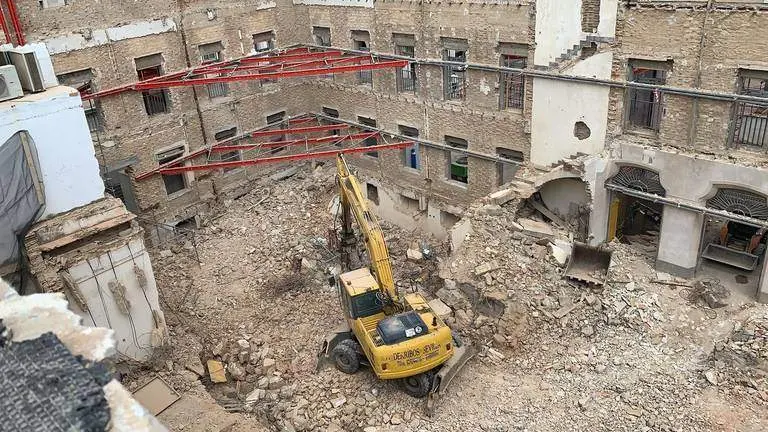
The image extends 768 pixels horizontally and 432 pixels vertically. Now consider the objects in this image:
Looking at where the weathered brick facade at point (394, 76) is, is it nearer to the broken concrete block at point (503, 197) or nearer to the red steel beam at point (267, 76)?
the red steel beam at point (267, 76)

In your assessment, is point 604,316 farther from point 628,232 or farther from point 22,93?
point 22,93

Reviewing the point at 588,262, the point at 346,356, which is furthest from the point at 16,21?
the point at 588,262

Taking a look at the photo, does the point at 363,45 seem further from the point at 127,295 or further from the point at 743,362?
the point at 743,362

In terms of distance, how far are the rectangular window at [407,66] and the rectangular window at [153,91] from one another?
9115 millimetres

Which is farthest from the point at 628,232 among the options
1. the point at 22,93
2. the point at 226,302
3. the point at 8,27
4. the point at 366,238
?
the point at 8,27

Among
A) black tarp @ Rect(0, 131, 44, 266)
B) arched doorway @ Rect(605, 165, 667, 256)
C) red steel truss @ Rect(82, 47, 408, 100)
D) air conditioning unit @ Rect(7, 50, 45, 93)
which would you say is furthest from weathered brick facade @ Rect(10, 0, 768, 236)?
black tarp @ Rect(0, 131, 44, 266)

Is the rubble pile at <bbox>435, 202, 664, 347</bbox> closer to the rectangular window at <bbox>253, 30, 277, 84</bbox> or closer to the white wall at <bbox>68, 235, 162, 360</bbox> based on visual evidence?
the white wall at <bbox>68, 235, 162, 360</bbox>

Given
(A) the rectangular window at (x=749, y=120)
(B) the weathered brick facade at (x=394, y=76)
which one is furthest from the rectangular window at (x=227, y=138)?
(A) the rectangular window at (x=749, y=120)

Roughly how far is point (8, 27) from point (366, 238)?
45.1 feet

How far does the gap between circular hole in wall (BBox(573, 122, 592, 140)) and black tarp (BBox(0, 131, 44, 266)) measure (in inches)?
594

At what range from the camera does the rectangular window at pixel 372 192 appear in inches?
1109

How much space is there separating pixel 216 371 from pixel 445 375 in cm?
662

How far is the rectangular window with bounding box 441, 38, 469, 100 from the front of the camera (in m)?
22.2

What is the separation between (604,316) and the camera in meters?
17.1
